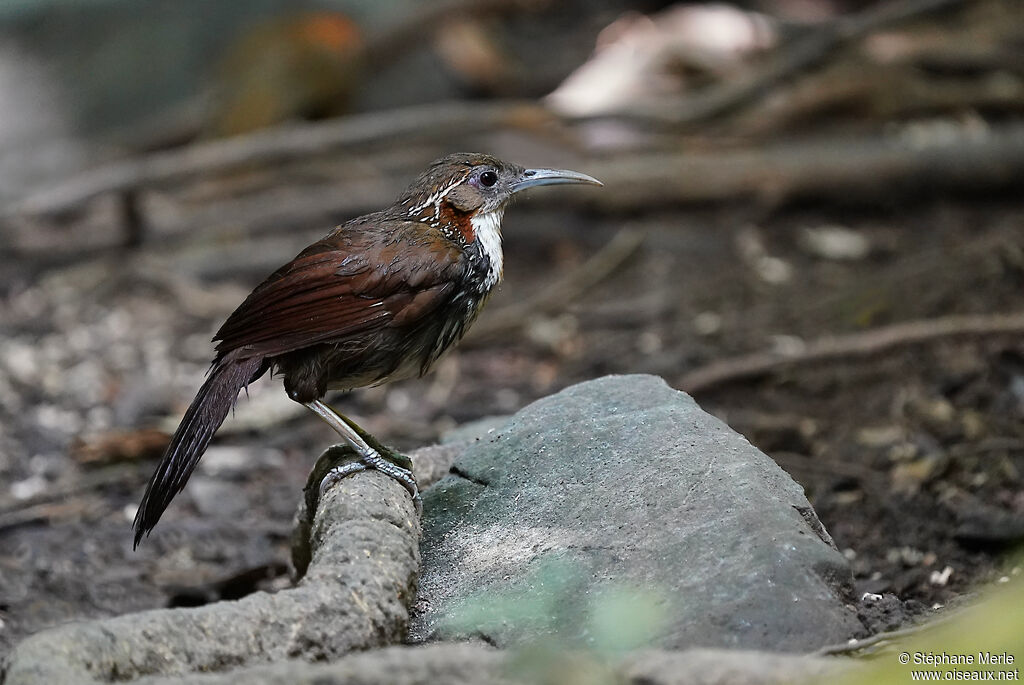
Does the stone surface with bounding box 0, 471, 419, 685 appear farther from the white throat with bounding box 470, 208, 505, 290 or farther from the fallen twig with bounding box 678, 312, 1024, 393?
the fallen twig with bounding box 678, 312, 1024, 393

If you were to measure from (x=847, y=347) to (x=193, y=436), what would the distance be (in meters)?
3.43

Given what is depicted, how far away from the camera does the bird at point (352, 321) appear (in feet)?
10.9

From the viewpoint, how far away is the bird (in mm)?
3314

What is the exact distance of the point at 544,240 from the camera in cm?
812

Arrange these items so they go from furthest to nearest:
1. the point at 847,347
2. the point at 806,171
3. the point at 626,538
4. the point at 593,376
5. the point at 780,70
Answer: the point at 780,70, the point at 806,171, the point at 593,376, the point at 847,347, the point at 626,538

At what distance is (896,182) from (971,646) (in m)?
6.75

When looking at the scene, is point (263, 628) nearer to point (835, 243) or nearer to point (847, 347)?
point (847, 347)

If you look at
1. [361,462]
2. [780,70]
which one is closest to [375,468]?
[361,462]

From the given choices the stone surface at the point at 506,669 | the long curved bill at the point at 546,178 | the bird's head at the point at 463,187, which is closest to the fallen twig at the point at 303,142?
the long curved bill at the point at 546,178

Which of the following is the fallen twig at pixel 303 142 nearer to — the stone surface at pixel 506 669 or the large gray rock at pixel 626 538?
the large gray rock at pixel 626 538

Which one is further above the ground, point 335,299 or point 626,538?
point 335,299

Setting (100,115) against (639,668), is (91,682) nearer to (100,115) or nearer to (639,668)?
(639,668)

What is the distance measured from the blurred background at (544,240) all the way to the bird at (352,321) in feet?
3.86

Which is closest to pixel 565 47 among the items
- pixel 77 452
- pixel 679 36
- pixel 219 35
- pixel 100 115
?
pixel 679 36
